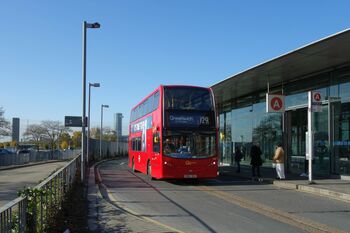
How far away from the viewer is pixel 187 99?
2031 cm

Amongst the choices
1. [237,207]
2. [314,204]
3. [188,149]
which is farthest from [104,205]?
[188,149]

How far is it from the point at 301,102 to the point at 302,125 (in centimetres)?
136

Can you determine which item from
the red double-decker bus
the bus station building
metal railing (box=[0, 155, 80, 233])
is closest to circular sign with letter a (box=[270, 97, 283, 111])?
the bus station building

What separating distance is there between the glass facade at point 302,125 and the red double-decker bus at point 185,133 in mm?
6420

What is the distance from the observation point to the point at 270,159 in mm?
29953

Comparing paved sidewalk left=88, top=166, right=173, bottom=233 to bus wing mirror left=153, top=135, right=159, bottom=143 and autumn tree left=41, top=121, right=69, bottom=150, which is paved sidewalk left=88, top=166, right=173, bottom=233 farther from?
autumn tree left=41, top=121, right=69, bottom=150

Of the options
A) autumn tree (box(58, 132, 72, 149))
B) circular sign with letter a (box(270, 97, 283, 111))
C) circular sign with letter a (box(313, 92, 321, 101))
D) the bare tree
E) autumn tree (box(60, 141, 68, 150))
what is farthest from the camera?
autumn tree (box(58, 132, 72, 149))

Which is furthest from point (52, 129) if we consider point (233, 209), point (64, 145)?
point (233, 209)

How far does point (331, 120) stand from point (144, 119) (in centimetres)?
944

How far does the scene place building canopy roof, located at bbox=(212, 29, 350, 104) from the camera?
1758 cm

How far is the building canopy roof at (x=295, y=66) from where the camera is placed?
17.6 metres

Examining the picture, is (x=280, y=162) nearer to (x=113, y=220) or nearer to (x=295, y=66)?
(x=295, y=66)

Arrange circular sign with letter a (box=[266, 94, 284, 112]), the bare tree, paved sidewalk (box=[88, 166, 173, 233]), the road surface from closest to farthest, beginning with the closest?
1. paved sidewalk (box=[88, 166, 173, 233])
2. the road surface
3. circular sign with letter a (box=[266, 94, 284, 112])
4. the bare tree

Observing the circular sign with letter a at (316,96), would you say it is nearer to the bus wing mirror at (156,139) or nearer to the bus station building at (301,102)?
the bus station building at (301,102)
